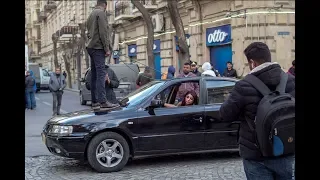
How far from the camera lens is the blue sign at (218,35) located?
19812 mm

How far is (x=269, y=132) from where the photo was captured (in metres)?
3.83

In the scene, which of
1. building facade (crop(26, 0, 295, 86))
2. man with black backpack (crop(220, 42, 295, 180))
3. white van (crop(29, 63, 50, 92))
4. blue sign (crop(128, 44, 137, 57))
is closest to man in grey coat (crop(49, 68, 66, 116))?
building facade (crop(26, 0, 295, 86))

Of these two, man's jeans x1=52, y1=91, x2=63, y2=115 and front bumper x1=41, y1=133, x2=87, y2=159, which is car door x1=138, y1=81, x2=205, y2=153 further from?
man's jeans x1=52, y1=91, x2=63, y2=115

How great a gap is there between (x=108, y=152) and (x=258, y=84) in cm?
429

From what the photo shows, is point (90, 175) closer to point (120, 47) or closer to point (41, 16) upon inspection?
point (120, 47)

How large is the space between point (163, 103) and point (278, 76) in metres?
4.44

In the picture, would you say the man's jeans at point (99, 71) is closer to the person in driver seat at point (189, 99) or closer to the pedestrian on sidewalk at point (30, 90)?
the person in driver seat at point (189, 99)

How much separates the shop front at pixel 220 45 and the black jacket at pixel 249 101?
15.7 m

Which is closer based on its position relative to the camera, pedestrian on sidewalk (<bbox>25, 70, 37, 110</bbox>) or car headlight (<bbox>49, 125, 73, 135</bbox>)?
car headlight (<bbox>49, 125, 73, 135</bbox>)

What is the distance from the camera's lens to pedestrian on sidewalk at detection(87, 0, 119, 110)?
839 cm

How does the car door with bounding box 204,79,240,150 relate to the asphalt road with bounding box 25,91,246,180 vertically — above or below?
above

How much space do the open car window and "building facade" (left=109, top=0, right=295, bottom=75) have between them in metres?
8.44

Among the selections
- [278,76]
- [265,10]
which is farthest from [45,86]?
[278,76]

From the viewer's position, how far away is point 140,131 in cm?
801
